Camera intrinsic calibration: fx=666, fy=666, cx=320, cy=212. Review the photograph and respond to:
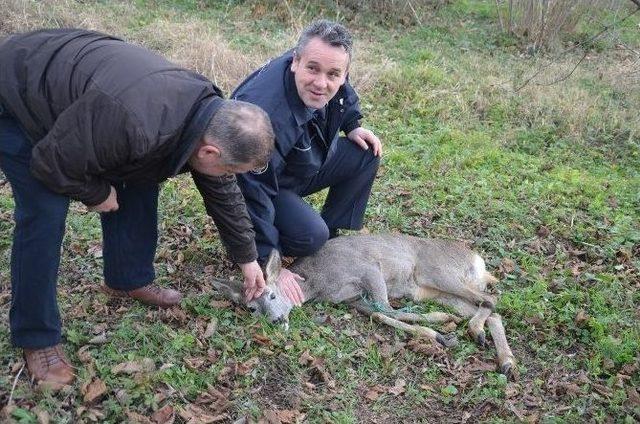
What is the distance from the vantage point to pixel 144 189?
408cm

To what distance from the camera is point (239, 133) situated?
10.7ft

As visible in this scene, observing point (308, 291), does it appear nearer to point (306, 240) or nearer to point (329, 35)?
point (306, 240)

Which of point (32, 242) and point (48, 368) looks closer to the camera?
point (32, 242)

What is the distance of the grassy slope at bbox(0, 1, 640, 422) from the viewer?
410 centimetres

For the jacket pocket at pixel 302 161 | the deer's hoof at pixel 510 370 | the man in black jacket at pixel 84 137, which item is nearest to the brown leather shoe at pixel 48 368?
the man in black jacket at pixel 84 137

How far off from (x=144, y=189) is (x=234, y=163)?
3.18 ft

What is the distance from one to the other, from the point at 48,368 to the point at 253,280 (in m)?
1.31

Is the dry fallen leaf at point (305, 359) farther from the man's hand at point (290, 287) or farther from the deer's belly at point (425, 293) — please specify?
the deer's belly at point (425, 293)

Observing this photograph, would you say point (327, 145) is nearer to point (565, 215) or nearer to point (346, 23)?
point (565, 215)

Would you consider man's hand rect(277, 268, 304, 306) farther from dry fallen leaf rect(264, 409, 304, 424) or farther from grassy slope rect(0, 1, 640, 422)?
dry fallen leaf rect(264, 409, 304, 424)

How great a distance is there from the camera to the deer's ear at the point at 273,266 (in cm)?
477

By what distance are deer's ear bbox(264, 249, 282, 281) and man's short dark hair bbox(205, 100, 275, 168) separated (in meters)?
1.56

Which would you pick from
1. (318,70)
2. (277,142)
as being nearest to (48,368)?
(277,142)

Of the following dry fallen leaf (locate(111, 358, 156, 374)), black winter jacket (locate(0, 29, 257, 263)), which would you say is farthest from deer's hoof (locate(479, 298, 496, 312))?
black winter jacket (locate(0, 29, 257, 263))
